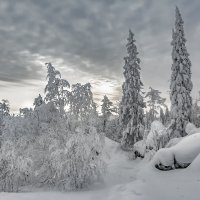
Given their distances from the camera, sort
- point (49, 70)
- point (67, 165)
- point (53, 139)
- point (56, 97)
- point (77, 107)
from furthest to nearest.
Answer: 1. point (49, 70)
2. point (56, 97)
3. point (77, 107)
4. point (53, 139)
5. point (67, 165)

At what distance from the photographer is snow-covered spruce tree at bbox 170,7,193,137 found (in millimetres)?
29500

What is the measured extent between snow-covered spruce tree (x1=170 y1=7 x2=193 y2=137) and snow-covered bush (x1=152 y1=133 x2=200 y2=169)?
12.2m

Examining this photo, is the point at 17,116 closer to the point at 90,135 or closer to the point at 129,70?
the point at 90,135

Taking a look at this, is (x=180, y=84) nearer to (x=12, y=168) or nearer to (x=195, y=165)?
(x=195, y=165)

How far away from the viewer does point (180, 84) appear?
30.2m

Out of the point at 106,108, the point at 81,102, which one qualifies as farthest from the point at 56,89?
the point at 106,108

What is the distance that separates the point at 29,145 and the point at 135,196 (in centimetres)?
933

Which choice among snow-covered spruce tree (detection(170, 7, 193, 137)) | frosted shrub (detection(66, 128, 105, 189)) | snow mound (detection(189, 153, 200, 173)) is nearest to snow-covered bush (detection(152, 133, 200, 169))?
snow mound (detection(189, 153, 200, 173))

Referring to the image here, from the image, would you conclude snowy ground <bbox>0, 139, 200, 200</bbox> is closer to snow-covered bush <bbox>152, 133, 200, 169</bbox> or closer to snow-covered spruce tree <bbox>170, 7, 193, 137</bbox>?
snow-covered bush <bbox>152, 133, 200, 169</bbox>

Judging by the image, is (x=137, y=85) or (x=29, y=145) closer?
(x=29, y=145)

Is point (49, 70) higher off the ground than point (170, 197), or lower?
higher

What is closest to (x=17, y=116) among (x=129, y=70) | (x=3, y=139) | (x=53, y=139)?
(x=3, y=139)

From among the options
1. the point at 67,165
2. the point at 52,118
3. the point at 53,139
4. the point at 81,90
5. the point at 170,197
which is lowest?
the point at 170,197

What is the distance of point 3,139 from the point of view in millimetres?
19688
